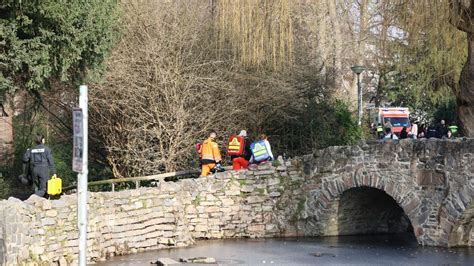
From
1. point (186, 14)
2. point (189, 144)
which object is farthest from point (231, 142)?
point (186, 14)

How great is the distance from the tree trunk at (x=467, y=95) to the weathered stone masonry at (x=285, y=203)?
170 cm

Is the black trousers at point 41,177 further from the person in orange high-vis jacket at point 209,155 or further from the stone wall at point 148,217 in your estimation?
the person in orange high-vis jacket at point 209,155

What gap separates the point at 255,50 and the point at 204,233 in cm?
517

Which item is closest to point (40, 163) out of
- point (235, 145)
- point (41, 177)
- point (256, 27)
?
point (41, 177)

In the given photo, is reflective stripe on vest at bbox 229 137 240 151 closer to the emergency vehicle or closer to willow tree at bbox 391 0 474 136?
willow tree at bbox 391 0 474 136

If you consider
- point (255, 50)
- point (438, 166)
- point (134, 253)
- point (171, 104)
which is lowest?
point (134, 253)

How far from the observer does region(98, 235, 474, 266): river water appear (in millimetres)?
17844

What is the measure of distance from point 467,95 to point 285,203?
522 cm

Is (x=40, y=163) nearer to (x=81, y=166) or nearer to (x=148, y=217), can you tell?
(x=148, y=217)

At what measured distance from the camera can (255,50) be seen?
2306 centimetres

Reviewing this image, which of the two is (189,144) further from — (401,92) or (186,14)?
(401,92)

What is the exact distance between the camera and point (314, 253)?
1908 centimetres

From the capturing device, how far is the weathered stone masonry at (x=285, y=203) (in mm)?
17812

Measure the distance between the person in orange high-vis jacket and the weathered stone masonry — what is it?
481 mm
